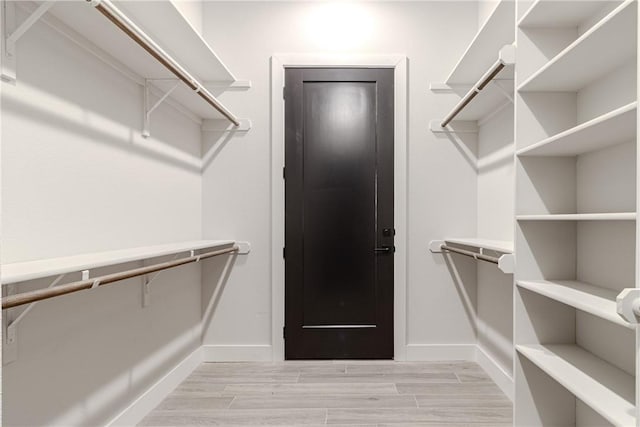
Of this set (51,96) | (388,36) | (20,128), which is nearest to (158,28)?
(51,96)

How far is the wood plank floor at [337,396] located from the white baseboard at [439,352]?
0.07 meters

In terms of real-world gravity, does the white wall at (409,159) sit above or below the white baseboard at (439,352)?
above

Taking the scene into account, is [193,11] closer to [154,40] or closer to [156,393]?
[154,40]

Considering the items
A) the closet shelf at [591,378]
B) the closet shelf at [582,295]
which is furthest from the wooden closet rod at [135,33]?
the closet shelf at [591,378]

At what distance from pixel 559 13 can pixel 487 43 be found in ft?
1.85

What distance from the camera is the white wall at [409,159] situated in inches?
111

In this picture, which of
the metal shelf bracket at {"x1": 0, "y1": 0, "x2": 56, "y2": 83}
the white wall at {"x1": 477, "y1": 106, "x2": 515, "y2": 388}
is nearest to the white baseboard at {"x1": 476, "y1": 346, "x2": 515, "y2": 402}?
the white wall at {"x1": 477, "y1": 106, "x2": 515, "y2": 388}

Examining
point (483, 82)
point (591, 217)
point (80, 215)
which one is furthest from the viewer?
point (483, 82)

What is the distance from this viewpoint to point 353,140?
2809 millimetres

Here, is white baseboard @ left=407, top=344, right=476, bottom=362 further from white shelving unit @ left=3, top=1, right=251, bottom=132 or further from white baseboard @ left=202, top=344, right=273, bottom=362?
white shelving unit @ left=3, top=1, right=251, bottom=132

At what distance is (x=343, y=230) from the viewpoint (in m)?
2.80

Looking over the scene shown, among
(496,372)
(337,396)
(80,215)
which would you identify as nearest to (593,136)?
(496,372)

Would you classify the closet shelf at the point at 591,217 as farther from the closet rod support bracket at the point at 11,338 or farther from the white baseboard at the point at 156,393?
the white baseboard at the point at 156,393

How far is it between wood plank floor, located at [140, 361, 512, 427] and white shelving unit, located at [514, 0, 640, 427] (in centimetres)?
51
